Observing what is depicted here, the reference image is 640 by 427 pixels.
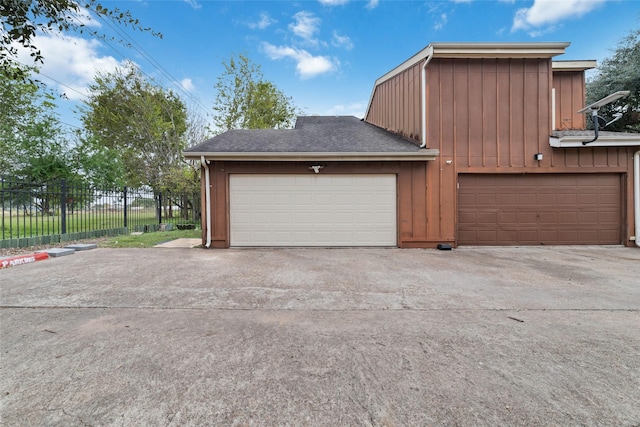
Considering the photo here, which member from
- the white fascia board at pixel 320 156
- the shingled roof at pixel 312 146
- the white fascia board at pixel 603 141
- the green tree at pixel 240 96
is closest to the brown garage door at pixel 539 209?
the white fascia board at pixel 603 141

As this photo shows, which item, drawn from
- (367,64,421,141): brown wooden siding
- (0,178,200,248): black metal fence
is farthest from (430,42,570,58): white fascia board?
(0,178,200,248): black metal fence

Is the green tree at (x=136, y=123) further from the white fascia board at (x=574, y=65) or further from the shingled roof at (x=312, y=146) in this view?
the white fascia board at (x=574, y=65)

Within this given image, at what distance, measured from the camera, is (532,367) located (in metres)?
1.86

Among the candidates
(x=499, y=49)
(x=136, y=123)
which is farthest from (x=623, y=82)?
(x=136, y=123)

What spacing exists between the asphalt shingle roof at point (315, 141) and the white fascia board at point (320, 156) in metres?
0.11

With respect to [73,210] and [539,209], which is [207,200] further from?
[539,209]

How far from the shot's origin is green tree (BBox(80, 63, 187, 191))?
46.9 ft

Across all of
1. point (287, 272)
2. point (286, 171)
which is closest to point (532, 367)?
point (287, 272)

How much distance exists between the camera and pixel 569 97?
8.60 m

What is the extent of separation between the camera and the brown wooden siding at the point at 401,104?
741 cm

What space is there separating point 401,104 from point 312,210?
14.4 feet

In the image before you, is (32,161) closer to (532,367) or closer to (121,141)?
(121,141)

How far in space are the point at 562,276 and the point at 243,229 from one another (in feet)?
20.9

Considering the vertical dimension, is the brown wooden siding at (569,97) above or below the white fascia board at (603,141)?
above
